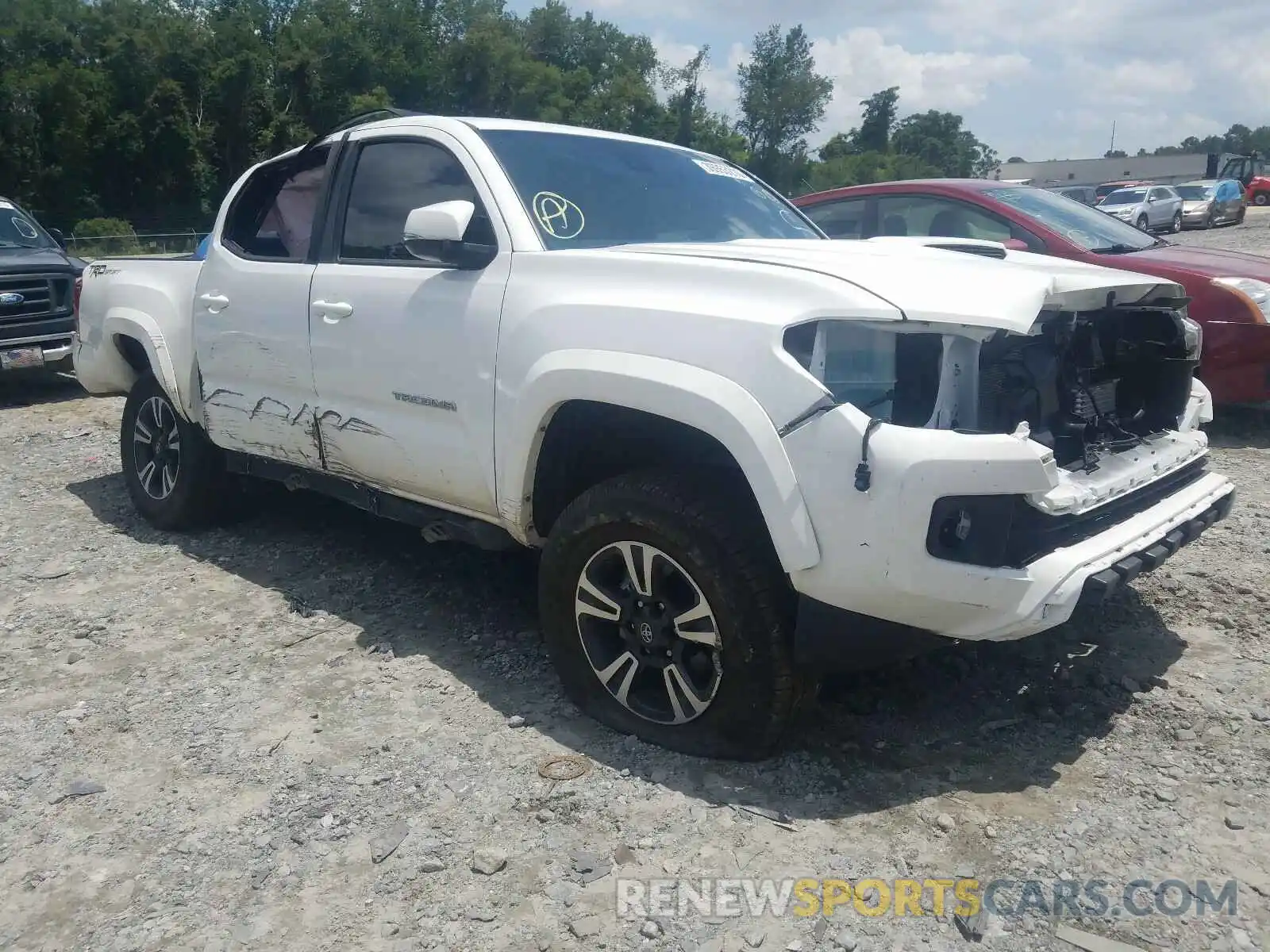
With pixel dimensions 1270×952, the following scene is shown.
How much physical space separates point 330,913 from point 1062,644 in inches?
105

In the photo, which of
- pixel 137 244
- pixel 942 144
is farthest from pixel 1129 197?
pixel 942 144

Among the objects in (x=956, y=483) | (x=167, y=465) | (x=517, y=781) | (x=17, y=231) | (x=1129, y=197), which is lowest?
(x=517, y=781)

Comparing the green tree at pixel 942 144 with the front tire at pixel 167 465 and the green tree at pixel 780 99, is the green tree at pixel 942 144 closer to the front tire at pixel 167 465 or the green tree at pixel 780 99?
the green tree at pixel 780 99

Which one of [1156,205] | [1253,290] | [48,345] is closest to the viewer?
[1253,290]

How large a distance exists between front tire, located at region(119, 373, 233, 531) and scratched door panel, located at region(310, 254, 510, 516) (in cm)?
131

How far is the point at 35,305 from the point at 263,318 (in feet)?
21.3

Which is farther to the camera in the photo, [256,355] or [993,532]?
[256,355]

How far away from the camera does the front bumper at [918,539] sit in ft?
8.36

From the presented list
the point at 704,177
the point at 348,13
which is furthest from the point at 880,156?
the point at 704,177

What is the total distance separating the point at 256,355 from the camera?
451cm

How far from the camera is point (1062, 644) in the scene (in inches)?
151

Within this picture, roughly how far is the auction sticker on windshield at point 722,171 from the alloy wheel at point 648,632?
2058 millimetres

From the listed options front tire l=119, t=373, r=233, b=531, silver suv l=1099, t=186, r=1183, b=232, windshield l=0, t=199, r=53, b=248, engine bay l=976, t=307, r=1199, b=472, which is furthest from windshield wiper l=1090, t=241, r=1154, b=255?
silver suv l=1099, t=186, r=1183, b=232

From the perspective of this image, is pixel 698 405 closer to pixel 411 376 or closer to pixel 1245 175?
pixel 411 376
